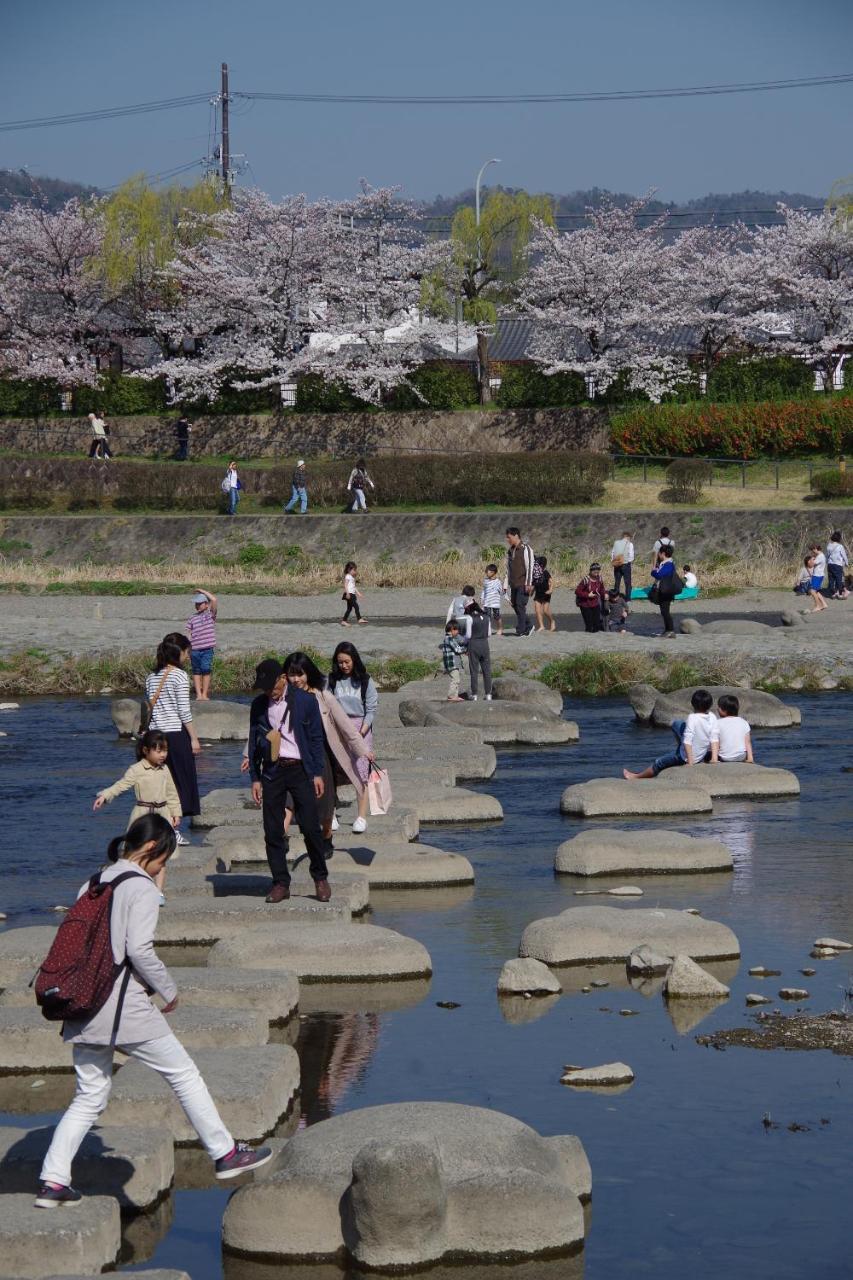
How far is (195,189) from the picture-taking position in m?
66.1

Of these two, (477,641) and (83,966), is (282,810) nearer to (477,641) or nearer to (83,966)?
(83,966)

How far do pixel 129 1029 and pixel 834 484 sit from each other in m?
41.3

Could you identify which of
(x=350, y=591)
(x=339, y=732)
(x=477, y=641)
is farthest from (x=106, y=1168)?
(x=350, y=591)

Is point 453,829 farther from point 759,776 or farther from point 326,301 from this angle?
point 326,301

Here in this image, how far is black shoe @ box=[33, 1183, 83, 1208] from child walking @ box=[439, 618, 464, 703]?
16.3 metres

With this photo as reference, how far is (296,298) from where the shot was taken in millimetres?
60625

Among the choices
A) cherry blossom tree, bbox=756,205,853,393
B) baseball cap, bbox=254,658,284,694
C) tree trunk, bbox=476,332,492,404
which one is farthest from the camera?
tree trunk, bbox=476,332,492,404

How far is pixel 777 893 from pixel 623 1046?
413cm

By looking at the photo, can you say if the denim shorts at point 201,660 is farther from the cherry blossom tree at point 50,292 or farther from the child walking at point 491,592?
the cherry blossom tree at point 50,292

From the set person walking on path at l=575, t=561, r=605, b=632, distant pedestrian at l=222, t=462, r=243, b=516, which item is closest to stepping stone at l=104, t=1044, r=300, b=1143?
person walking on path at l=575, t=561, r=605, b=632

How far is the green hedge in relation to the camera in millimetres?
51125

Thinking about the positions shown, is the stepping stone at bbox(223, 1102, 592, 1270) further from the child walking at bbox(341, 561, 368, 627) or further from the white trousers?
the child walking at bbox(341, 561, 368, 627)

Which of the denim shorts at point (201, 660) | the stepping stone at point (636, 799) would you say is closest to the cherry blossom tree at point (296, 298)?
the denim shorts at point (201, 660)

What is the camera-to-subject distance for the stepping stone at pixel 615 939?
1162cm
